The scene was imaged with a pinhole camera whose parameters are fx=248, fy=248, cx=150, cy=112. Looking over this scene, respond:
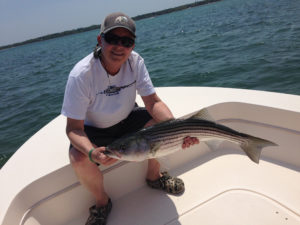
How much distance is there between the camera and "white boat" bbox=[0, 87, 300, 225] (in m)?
2.45

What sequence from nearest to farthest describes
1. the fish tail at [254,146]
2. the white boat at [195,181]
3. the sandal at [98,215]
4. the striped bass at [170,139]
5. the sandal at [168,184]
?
the striped bass at [170,139]
the fish tail at [254,146]
the white boat at [195,181]
the sandal at [98,215]
the sandal at [168,184]

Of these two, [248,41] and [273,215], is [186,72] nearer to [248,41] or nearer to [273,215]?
[248,41]

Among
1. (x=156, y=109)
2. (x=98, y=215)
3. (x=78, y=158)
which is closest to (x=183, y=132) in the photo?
(x=156, y=109)

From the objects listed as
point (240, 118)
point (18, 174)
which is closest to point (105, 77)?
point (18, 174)

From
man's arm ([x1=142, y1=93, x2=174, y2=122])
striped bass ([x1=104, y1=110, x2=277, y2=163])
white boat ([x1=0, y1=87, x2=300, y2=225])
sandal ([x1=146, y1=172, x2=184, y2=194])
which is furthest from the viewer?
sandal ([x1=146, y1=172, x2=184, y2=194])

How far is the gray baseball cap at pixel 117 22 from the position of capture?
7.54 feet

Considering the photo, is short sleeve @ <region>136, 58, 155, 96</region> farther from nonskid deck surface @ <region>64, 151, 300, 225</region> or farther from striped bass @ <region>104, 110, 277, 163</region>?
nonskid deck surface @ <region>64, 151, 300, 225</region>

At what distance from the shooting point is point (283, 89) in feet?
24.0

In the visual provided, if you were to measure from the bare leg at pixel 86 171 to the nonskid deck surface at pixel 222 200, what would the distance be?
19.1 inches

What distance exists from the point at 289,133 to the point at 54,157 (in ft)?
8.72

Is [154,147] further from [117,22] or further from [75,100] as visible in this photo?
[117,22]

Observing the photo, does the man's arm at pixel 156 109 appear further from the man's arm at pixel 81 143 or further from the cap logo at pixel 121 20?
the cap logo at pixel 121 20

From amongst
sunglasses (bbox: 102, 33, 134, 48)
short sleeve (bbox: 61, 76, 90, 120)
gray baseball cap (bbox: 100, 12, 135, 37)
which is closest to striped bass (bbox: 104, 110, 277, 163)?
short sleeve (bbox: 61, 76, 90, 120)

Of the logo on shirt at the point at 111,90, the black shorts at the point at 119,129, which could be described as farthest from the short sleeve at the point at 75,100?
the black shorts at the point at 119,129
